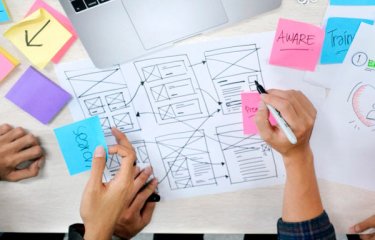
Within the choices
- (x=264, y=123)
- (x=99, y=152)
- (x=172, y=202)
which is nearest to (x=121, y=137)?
(x=99, y=152)

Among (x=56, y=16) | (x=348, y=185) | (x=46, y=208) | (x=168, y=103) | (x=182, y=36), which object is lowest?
(x=348, y=185)

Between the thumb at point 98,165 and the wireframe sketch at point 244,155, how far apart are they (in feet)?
0.71

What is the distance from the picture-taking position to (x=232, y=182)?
0.74 m

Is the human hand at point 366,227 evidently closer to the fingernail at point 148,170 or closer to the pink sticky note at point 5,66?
the fingernail at point 148,170

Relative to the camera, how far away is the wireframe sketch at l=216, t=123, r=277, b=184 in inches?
28.0

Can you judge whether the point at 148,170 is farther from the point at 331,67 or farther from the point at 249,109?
the point at 331,67

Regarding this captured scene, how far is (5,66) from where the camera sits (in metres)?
0.72

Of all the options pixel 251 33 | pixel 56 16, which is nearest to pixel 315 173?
pixel 251 33

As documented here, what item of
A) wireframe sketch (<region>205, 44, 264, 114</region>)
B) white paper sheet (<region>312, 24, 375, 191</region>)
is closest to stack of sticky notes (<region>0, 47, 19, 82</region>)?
wireframe sketch (<region>205, 44, 264, 114</region>)

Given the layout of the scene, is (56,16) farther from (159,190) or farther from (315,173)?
(315,173)

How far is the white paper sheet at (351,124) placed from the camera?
639 mm

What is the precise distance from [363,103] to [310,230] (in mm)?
236

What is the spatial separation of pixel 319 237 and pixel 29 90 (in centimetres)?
58

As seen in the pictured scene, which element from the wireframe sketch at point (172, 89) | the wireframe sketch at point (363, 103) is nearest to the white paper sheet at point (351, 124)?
the wireframe sketch at point (363, 103)
